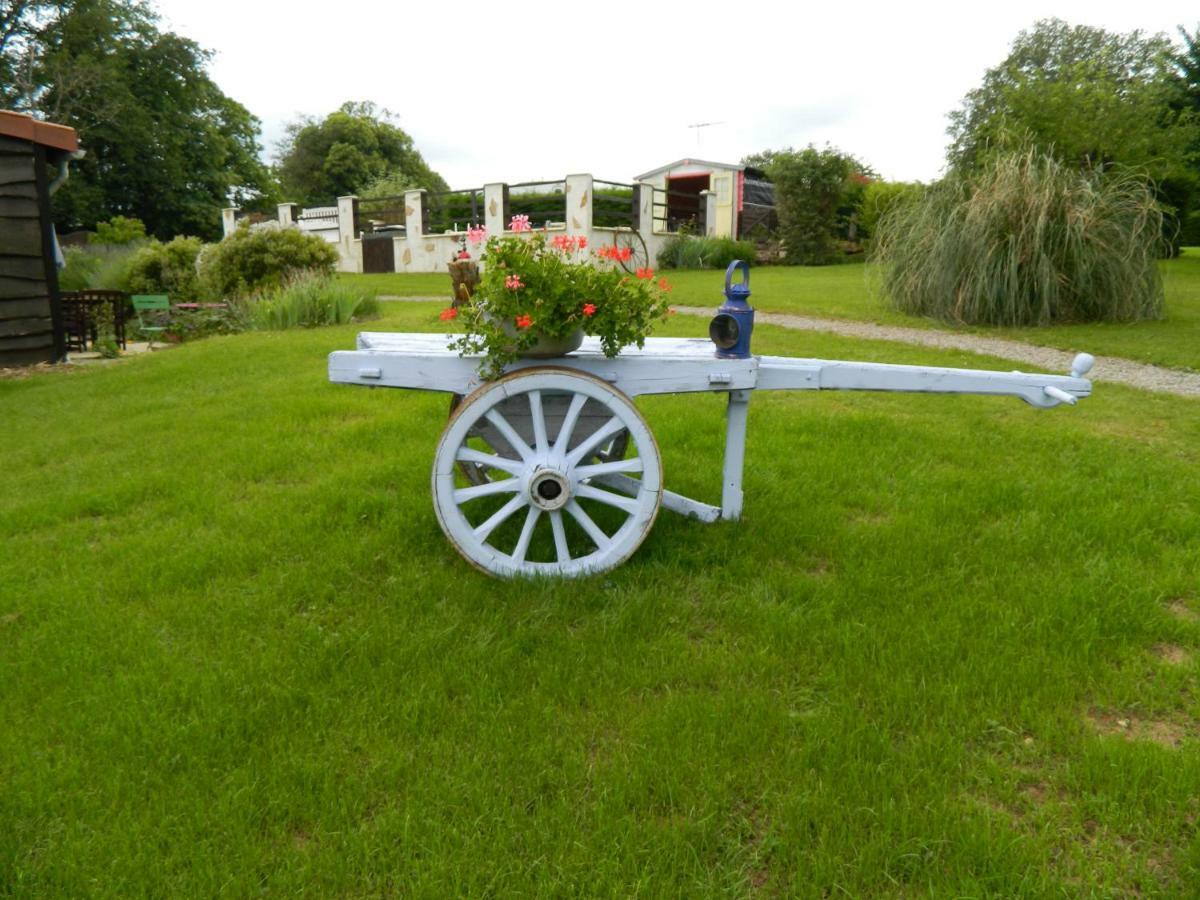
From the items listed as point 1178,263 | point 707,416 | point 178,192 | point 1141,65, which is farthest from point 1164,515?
point 178,192

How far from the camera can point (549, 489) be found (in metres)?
2.79

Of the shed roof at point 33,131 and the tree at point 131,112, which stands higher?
the tree at point 131,112

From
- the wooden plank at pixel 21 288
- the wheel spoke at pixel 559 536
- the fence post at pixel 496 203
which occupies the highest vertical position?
the fence post at pixel 496 203

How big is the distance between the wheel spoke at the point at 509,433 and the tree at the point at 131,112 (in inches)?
1213

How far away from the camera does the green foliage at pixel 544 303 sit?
2678 mm

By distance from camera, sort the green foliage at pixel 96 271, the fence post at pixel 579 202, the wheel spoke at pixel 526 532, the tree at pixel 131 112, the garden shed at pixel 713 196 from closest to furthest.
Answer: the wheel spoke at pixel 526 532
the green foliage at pixel 96 271
the fence post at pixel 579 202
the garden shed at pixel 713 196
the tree at pixel 131 112

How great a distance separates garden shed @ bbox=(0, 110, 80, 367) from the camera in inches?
347

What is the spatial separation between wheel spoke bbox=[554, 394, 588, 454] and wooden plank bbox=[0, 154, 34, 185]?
8.87 meters

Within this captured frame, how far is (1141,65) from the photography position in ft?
93.8

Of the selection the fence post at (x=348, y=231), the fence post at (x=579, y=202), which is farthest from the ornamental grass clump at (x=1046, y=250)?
the fence post at (x=348, y=231)

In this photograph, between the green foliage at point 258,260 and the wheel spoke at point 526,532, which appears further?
the green foliage at point 258,260

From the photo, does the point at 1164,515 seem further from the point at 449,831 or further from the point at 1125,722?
the point at 449,831

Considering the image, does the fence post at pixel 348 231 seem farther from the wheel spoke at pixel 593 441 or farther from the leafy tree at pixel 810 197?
the wheel spoke at pixel 593 441

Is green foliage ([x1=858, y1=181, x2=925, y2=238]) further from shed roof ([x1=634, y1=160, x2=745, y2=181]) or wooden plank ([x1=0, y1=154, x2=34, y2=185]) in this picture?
wooden plank ([x1=0, y1=154, x2=34, y2=185])
